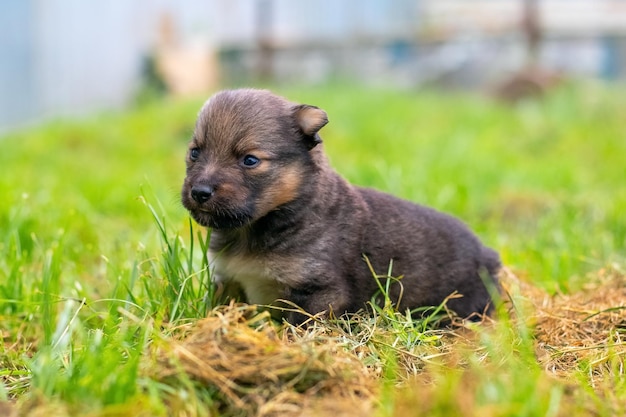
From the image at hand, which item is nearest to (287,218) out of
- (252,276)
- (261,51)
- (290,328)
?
(252,276)

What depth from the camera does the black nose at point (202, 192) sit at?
3602 mm

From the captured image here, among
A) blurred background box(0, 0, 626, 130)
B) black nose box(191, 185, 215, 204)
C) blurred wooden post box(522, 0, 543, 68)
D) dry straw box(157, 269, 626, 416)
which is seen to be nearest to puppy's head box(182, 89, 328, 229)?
black nose box(191, 185, 215, 204)

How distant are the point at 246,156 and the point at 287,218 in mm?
356

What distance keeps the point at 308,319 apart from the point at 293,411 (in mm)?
927

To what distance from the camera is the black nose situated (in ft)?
11.8

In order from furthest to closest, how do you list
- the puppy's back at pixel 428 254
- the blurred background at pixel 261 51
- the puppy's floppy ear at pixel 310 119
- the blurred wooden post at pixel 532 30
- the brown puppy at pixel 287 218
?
the blurred wooden post at pixel 532 30 < the blurred background at pixel 261 51 < the puppy's back at pixel 428 254 < the puppy's floppy ear at pixel 310 119 < the brown puppy at pixel 287 218

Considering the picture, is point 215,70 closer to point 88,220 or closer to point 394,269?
point 88,220

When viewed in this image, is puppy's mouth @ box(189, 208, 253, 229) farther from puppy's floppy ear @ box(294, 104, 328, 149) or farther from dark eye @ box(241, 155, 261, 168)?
puppy's floppy ear @ box(294, 104, 328, 149)

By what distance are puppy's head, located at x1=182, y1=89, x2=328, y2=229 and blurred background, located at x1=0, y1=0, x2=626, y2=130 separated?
9844 mm

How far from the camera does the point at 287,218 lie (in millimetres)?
3896

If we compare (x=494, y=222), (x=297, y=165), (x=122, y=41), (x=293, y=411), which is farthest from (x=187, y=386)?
(x=122, y=41)

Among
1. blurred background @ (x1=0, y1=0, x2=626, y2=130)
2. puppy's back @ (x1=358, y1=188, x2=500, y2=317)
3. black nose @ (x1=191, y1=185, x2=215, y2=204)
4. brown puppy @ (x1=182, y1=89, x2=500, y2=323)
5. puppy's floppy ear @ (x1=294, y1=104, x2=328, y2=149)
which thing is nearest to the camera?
black nose @ (x1=191, y1=185, x2=215, y2=204)

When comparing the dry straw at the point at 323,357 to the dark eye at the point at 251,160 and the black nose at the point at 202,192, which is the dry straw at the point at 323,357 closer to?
the black nose at the point at 202,192

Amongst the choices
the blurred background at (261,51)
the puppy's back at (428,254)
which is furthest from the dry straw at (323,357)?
the blurred background at (261,51)
